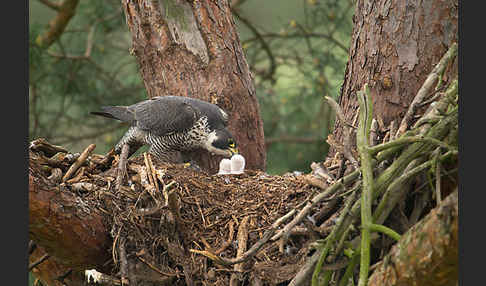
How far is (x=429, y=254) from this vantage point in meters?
1.45

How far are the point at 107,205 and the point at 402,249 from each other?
1207 millimetres

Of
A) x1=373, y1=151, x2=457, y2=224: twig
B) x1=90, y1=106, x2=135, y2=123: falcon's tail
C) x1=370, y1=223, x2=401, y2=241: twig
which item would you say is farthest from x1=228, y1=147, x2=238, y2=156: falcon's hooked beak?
x1=370, y1=223, x2=401, y2=241: twig

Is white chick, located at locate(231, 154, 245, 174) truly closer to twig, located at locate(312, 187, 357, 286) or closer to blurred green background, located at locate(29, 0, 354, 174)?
twig, located at locate(312, 187, 357, 286)

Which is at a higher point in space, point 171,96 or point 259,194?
point 171,96

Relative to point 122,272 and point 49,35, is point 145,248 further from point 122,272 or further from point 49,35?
point 49,35

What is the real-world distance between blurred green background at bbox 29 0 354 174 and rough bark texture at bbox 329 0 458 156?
7.84ft

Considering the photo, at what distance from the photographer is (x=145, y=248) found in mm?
2264

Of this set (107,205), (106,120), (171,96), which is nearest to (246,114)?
(171,96)

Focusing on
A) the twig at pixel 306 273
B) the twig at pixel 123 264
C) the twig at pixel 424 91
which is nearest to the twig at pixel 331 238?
the twig at pixel 306 273

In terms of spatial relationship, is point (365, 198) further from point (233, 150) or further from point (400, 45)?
point (233, 150)

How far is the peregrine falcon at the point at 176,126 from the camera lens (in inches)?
142

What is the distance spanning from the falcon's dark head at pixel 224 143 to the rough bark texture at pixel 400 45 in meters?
1.16

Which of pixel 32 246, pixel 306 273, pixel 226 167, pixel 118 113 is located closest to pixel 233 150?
pixel 226 167

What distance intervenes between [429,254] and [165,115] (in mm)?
2486
